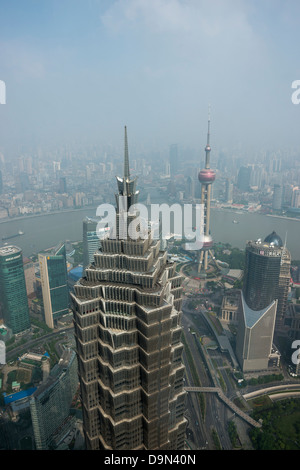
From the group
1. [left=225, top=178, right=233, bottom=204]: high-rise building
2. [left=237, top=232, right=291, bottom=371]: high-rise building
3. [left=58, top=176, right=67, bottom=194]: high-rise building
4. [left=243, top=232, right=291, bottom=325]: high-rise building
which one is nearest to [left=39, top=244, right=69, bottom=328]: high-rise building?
[left=237, top=232, right=291, bottom=371]: high-rise building

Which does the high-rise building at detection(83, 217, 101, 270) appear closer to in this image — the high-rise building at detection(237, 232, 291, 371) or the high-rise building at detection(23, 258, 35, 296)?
the high-rise building at detection(23, 258, 35, 296)

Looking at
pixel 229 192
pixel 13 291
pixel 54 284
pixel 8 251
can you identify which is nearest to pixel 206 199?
pixel 54 284

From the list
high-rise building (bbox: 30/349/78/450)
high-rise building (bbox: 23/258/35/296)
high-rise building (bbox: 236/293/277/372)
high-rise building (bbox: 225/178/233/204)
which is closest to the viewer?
high-rise building (bbox: 30/349/78/450)

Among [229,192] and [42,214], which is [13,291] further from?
[229,192]

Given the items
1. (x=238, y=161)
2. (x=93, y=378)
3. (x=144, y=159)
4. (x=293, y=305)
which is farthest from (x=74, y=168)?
(x=93, y=378)

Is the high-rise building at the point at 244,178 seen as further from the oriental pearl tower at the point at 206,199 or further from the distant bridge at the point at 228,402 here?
the distant bridge at the point at 228,402

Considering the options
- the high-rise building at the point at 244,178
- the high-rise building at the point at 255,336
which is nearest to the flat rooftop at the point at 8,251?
the high-rise building at the point at 255,336

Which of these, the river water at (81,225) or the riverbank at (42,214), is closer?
the river water at (81,225)
